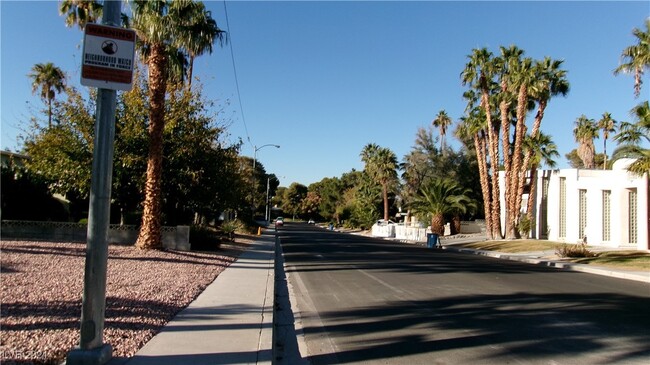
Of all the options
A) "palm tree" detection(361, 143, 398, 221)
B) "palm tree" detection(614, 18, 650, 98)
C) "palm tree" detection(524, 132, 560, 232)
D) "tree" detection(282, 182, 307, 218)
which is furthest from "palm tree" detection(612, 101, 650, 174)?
"tree" detection(282, 182, 307, 218)

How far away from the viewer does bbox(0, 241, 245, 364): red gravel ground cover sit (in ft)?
20.0

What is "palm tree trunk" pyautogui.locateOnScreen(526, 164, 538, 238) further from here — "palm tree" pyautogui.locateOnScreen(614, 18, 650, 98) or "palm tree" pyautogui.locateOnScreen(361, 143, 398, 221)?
"palm tree" pyautogui.locateOnScreen(361, 143, 398, 221)

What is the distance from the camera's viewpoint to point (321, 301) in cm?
1130

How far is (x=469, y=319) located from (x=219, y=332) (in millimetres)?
4384

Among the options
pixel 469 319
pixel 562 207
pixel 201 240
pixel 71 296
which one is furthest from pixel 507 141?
pixel 71 296

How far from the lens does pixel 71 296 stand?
878 centimetres

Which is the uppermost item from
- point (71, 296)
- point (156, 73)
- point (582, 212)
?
point (156, 73)

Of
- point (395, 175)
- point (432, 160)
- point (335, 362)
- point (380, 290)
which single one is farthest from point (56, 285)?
point (395, 175)

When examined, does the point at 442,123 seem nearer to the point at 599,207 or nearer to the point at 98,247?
the point at 599,207

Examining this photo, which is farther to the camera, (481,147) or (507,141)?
(481,147)

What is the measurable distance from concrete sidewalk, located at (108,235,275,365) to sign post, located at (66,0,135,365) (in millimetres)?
416

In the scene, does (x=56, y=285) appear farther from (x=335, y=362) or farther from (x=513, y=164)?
(x=513, y=164)

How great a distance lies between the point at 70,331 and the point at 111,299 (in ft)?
8.11

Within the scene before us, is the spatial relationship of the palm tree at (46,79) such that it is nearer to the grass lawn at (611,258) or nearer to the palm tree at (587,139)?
the grass lawn at (611,258)
